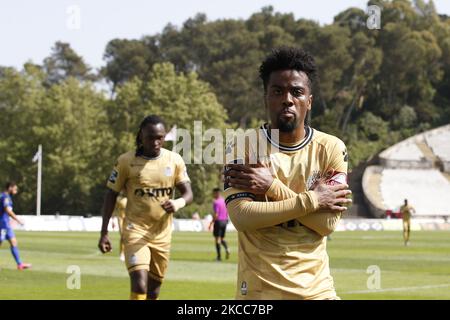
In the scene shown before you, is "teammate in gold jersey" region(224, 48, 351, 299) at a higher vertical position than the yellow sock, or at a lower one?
higher

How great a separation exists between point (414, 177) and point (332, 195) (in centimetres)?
8910

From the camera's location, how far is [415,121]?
4653 inches

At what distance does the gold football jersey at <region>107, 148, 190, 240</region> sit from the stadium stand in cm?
7355

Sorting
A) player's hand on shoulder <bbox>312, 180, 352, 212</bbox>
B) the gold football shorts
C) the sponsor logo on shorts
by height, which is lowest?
the gold football shorts

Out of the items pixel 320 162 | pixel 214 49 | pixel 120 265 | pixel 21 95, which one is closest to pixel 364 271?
pixel 120 265

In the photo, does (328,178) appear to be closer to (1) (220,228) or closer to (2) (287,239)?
(2) (287,239)

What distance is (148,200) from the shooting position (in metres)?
12.8

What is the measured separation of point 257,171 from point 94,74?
449ft

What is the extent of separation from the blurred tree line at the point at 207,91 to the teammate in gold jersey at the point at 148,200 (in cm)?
6324

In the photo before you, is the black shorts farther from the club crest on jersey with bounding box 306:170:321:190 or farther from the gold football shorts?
the club crest on jersey with bounding box 306:170:321:190

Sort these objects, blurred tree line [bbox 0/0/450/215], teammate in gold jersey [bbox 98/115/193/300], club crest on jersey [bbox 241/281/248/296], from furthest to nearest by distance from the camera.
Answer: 1. blurred tree line [bbox 0/0/450/215]
2. teammate in gold jersey [bbox 98/115/193/300]
3. club crest on jersey [bbox 241/281/248/296]

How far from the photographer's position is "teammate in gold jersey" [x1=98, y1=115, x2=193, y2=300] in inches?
494

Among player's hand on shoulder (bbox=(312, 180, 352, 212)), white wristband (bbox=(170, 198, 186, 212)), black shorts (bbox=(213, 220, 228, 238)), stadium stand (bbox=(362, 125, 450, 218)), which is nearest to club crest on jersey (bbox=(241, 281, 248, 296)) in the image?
player's hand on shoulder (bbox=(312, 180, 352, 212))

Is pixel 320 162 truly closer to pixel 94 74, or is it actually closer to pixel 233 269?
pixel 233 269
